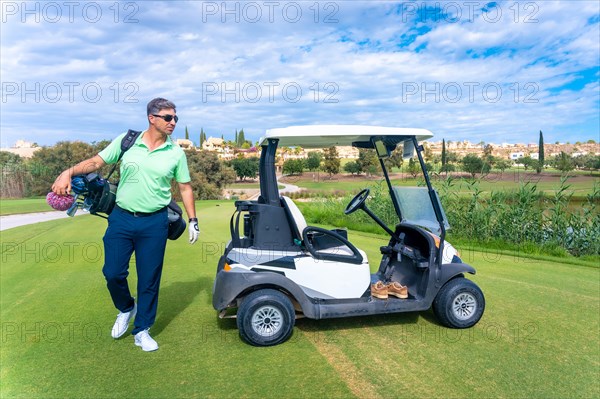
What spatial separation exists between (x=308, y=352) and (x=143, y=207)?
1731 millimetres

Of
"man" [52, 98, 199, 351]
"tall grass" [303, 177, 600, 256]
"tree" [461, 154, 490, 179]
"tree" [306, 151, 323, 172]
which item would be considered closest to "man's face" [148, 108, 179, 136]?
"man" [52, 98, 199, 351]

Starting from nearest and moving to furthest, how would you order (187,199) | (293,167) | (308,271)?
(308,271) → (187,199) → (293,167)

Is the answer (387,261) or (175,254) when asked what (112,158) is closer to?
(387,261)

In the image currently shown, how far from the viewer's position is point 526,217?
8562 millimetres

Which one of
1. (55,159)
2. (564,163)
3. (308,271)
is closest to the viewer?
(308,271)

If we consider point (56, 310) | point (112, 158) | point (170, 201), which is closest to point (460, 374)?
point (170, 201)

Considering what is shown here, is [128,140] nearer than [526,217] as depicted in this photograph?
Yes

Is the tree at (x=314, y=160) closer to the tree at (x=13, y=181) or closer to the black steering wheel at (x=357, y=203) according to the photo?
the tree at (x=13, y=181)

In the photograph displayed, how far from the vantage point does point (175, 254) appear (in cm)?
719

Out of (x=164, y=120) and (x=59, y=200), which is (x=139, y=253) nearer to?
(x=59, y=200)

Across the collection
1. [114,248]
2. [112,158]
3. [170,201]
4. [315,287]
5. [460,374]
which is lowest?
[460,374]

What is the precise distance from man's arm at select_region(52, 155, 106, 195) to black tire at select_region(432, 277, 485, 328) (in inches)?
123

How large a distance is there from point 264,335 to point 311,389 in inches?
31.3

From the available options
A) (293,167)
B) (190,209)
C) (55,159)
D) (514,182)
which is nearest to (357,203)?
(190,209)
